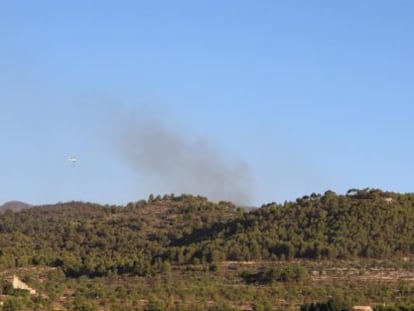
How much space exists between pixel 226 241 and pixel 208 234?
47.2 feet

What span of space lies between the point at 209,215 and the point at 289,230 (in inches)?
1203

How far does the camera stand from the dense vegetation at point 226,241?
7729cm

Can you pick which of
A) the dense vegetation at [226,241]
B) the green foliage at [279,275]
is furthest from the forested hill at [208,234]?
the green foliage at [279,275]

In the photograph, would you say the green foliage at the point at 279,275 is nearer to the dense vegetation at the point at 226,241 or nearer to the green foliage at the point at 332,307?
the dense vegetation at the point at 226,241

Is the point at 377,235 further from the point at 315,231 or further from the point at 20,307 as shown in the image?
the point at 20,307

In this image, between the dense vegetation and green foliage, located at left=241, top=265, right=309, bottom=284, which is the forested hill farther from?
green foliage, located at left=241, top=265, right=309, bottom=284

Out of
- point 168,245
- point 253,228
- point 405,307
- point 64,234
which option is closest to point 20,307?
point 405,307

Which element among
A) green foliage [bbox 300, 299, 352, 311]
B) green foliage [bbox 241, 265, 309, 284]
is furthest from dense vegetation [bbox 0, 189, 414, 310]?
green foliage [bbox 300, 299, 352, 311]

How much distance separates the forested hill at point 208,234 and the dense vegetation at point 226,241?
0.35ft

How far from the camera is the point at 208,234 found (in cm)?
10306

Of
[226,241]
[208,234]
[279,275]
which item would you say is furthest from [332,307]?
[208,234]

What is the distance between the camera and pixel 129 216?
123438mm

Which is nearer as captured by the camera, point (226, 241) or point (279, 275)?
point (279, 275)

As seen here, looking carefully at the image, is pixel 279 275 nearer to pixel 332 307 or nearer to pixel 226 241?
pixel 332 307
